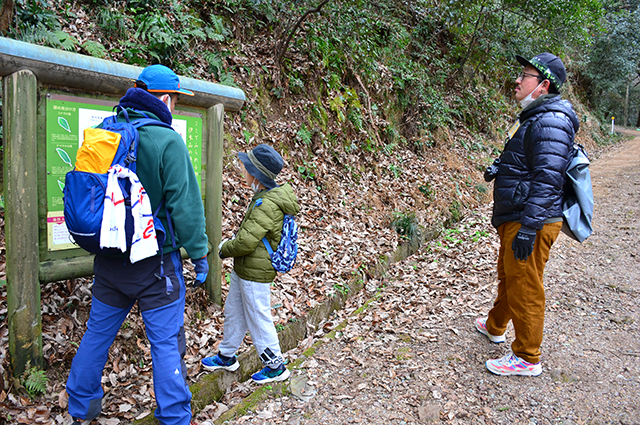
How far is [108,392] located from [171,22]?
5.44 m

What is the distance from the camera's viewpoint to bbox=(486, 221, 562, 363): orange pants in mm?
3406

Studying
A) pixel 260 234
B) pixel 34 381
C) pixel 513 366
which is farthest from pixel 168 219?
pixel 513 366

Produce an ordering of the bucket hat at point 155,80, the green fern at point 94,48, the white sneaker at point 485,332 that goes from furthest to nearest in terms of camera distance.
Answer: the green fern at point 94,48, the white sneaker at point 485,332, the bucket hat at point 155,80

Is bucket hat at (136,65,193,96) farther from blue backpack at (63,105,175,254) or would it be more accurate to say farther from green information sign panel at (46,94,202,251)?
green information sign panel at (46,94,202,251)

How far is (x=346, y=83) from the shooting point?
9828 millimetres

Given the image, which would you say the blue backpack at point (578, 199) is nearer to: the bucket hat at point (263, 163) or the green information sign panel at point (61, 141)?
the bucket hat at point (263, 163)

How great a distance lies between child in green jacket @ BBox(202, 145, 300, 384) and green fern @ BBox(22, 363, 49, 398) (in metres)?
1.22

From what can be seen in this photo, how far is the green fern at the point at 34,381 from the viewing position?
294 centimetres

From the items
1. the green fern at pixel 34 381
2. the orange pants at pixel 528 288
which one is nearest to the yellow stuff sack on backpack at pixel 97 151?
the green fern at pixel 34 381

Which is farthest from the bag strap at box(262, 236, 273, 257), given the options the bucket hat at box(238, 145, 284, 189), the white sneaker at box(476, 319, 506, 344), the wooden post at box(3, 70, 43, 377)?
the white sneaker at box(476, 319, 506, 344)

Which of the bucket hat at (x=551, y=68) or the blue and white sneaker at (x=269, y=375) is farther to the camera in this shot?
the blue and white sneaker at (x=269, y=375)

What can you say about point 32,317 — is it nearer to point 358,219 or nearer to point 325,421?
point 325,421

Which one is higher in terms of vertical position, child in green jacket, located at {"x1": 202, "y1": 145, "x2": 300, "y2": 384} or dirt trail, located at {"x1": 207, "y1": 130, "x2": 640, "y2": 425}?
child in green jacket, located at {"x1": 202, "y1": 145, "x2": 300, "y2": 384}

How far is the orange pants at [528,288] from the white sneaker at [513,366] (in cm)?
6
